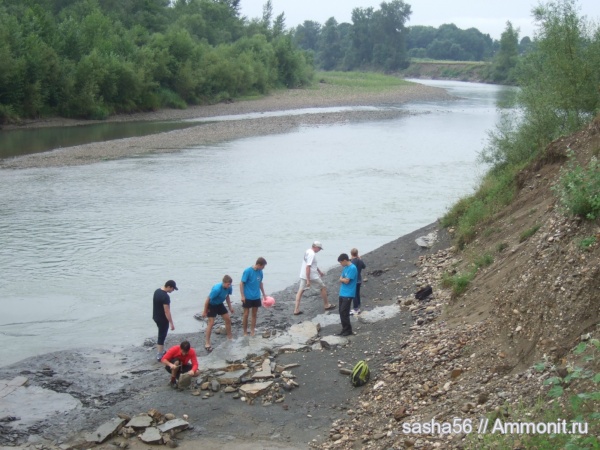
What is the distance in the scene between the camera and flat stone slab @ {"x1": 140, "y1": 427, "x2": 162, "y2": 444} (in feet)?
32.3

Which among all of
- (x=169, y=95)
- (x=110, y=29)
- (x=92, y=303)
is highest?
(x=110, y=29)

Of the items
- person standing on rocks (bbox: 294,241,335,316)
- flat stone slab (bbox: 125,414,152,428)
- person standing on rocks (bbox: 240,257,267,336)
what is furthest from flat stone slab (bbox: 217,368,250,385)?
person standing on rocks (bbox: 294,241,335,316)

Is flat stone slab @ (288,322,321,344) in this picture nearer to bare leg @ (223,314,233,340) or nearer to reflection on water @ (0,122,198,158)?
bare leg @ (223,314,233,340)

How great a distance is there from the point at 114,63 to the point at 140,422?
5472 cm

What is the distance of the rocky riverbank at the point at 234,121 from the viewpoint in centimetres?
4018

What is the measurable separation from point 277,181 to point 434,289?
19421mm

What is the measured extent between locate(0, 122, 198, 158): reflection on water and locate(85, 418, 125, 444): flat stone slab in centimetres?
3181

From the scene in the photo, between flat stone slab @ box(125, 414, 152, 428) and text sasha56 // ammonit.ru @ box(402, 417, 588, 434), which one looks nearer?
text sasha56 // ammonit.ru @ box(402, 417, 588, 434)

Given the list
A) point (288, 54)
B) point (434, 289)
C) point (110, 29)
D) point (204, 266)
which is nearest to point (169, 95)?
point (110, 29)

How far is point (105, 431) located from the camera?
33.0ft

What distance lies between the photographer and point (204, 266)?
19.8 metres

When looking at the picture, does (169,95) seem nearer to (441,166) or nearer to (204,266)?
(441,166)

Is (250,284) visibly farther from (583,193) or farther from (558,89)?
(558,89)

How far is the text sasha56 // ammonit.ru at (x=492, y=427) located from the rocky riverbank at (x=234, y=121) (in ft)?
103
